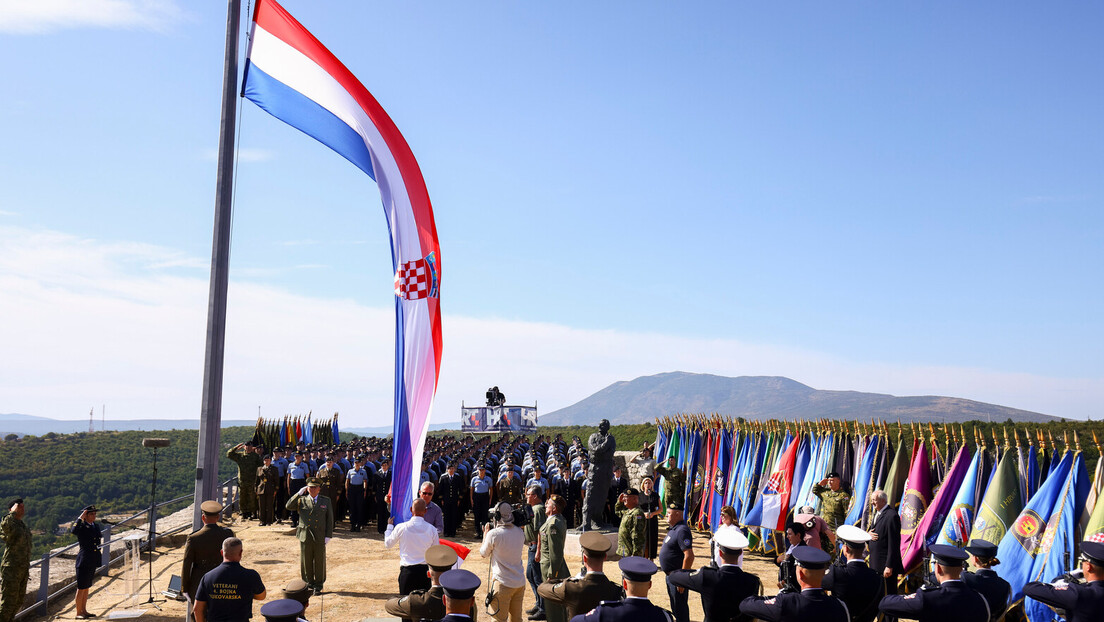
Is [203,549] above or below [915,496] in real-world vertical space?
below

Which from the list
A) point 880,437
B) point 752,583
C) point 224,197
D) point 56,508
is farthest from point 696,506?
point 56,508

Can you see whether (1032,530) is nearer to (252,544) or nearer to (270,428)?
(252,544)

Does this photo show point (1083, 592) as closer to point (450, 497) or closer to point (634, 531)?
point (634, 531)

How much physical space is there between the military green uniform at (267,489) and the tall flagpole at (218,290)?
986cm

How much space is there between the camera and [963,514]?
9.40m

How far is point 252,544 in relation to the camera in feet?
48.0

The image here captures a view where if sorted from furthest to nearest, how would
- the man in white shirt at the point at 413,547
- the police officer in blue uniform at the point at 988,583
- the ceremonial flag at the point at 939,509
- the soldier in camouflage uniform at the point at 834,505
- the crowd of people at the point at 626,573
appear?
the soldier in camouflage uniform at the point at 834,505
the ceremonial flag at the point at 939,509
the man in white shirt at the point at 413,547
the police officer in blue uniform at the point at 988,583
the crowd of people at the point at 626,573

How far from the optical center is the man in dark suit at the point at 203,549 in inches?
305

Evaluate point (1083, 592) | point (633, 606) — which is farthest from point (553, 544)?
point (1083, 592)

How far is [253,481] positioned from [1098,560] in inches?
698

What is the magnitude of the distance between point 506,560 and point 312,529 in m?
4.30

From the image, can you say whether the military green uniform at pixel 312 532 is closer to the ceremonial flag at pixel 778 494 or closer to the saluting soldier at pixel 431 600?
the saluting soldier at pixel 431 600

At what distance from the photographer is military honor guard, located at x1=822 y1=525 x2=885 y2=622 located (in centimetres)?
611

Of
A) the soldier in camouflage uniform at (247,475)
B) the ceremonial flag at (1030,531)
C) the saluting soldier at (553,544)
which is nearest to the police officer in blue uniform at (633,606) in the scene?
the saluting soldier at (553,544)
